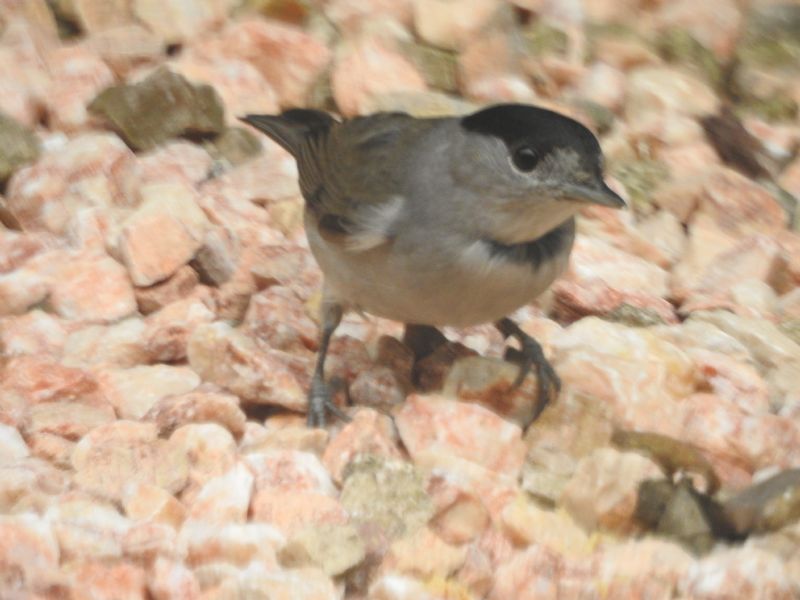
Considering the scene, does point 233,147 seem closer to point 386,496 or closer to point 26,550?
point 386,496

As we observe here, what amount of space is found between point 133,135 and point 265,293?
104cm

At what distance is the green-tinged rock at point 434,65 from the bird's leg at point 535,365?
65.9 inches

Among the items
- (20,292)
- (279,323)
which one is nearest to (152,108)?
(20,292)

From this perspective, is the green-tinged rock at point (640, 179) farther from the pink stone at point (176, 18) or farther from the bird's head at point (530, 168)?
the pink stone at point (176, 18)

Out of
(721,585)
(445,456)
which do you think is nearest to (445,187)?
(445,456)

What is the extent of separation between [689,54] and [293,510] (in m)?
3.62

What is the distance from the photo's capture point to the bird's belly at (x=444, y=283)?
10.2ft

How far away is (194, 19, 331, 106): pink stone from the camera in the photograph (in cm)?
490

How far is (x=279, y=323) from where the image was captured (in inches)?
148

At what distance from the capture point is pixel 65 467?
9.46 ft

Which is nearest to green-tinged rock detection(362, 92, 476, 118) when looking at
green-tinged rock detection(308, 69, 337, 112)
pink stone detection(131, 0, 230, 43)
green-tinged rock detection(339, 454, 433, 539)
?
green-tinged rock detection(308, 69, 337, 112)

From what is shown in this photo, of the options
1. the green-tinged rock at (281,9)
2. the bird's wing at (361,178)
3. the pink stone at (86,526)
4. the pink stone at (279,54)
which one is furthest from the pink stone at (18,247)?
the green-tinged rock at (281,9)

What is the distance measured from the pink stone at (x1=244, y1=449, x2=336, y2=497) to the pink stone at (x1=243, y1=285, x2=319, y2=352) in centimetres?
82

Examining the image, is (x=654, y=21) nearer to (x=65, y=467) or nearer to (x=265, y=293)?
(x=265, y=293)
